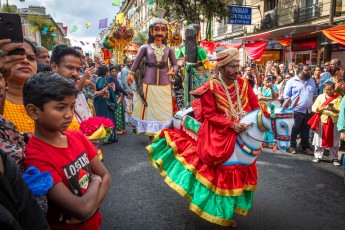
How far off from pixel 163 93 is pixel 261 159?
231 cm

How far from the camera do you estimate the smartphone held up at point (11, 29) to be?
1.49 m

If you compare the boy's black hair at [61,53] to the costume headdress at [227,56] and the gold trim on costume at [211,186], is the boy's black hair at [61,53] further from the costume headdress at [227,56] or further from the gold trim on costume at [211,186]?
the gold trim on costume at [211,186]

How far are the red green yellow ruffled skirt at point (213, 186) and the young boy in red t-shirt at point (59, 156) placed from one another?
4.88 feet

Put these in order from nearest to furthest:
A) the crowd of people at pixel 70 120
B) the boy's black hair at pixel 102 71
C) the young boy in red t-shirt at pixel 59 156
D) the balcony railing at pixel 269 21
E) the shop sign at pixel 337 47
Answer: the crowd of people at pixel 70 120, the young boy in red t-shirt at pixel 59 156, the boy's black hair at pixel 102 71, the shop sign at pixel 337 47, the balcony railing at pixel 269 21

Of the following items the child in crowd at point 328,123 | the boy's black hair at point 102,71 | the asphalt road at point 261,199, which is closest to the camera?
the asphalt road at point 261,199

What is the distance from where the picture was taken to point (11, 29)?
151cm

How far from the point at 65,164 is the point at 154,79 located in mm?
4606

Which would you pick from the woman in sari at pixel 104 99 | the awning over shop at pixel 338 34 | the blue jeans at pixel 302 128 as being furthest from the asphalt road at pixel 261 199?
the awning over shop at pixel 338 34

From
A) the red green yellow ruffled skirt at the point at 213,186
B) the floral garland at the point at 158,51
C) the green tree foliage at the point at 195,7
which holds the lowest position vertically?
the red green yellow ruffled skirt at the point at 213,186

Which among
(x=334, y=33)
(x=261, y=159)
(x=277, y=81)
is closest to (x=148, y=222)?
(x=261, y=159)

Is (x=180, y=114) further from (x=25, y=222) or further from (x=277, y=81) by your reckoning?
(x=277, y=81)

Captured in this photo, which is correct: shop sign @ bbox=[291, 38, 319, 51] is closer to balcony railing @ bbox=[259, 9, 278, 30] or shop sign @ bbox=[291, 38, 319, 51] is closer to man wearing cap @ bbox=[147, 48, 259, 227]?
balcony railing @ bbox=[259, 9, 278, 30]

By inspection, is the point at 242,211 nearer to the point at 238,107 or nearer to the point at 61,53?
the point at 238,107

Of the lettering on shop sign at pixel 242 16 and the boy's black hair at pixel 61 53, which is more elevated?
the lettering on shop sign at pixel 242 16
